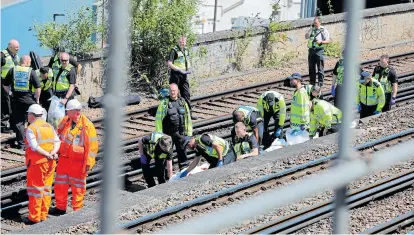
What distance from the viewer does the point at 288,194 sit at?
8.64 ft

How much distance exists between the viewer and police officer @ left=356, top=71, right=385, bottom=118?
15.7 m

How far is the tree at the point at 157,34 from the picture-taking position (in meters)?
18.5

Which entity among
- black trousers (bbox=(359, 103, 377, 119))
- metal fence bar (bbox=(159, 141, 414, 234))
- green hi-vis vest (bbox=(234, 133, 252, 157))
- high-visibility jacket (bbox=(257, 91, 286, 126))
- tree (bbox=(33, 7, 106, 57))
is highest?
metal fence bar (bbox=(159, 141, 414, 234))

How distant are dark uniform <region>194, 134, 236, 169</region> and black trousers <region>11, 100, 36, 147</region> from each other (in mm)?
3103

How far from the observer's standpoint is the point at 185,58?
1702 cm

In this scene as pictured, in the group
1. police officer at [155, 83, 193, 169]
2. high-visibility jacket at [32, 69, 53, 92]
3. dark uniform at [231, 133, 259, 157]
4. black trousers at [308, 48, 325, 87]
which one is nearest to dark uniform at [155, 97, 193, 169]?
police officer at [155, 83, 193, 169]

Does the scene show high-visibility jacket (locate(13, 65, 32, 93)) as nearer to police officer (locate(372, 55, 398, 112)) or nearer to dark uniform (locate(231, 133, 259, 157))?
dark uniform (locate(231, 133, 259, 157))

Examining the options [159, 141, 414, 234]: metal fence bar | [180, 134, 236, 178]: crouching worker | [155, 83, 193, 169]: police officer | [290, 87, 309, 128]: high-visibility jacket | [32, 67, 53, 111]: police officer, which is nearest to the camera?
[159, 141, 414, 234]: metal fence bar

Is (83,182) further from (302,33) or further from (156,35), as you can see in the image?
(302,33)

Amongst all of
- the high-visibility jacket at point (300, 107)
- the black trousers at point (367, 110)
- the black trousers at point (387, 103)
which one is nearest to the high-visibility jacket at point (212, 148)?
the high-visibility jacket at point (300, 107)

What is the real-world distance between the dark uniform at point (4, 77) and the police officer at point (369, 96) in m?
5.66

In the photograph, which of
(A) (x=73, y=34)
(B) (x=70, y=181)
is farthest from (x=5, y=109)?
(B) (x=70, y=181)

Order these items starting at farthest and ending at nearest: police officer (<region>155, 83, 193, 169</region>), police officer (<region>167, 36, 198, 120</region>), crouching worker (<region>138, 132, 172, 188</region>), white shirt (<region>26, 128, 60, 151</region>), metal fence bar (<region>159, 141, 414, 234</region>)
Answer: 1. police officer (<region>167, 36, 198, 120</region>)
2. police officer (<region>155, 83, 193, 169</region>)
3. crouching worker (<region>138, 132, 172, 188</region>)
4. white shirt (<region>26, 128, 60, 151</region>)
5. metal fence bar (<region>159, 141, 414, 234</region>)

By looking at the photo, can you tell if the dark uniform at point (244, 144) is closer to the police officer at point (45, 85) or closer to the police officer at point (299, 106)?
the police officer at point (299, 106)
